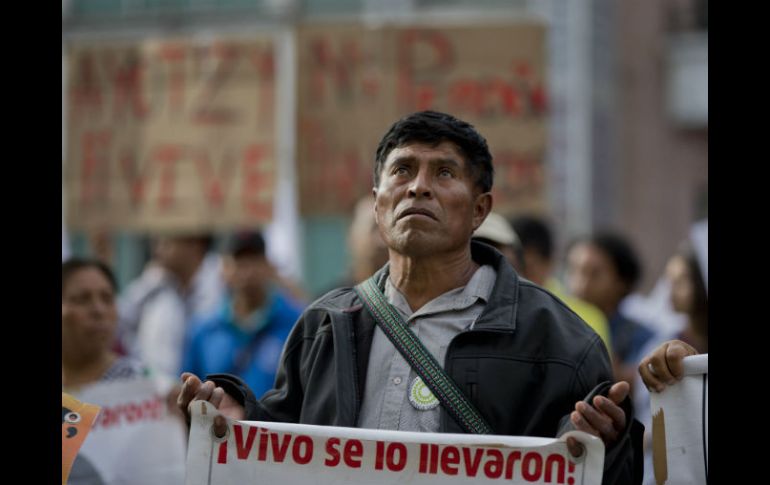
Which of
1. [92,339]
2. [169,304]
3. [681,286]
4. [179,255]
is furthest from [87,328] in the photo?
[179,255]

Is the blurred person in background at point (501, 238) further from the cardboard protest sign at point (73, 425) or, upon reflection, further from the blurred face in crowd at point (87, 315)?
the cardboard protest sign at point (73, 425)

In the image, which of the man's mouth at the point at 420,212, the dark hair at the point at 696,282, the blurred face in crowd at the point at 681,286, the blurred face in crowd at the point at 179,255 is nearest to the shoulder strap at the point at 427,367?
the man's mouth at the point at 420,212

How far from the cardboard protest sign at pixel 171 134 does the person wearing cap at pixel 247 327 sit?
1409 millimetres

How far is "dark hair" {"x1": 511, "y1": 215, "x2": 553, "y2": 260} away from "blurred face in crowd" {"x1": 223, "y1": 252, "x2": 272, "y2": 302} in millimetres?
1344

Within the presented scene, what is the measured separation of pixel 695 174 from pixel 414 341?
17.9 metres

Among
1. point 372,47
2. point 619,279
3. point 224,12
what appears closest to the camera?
point 619,279

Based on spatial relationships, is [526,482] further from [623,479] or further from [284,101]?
[284,101]

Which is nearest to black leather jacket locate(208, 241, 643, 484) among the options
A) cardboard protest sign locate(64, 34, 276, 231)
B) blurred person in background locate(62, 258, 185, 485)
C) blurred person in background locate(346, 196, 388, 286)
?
blurred person in background locate(62, 258, 185, 485)

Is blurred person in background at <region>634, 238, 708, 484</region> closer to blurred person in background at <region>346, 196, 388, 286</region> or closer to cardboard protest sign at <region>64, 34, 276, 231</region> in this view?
blurred person in background at <region>346, 196, 388, 286</region>

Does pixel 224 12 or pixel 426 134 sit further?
pixel 224 12

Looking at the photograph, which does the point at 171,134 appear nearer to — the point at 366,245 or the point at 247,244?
the point at 247,244

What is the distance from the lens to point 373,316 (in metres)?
3.35

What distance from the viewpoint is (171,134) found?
8.80 meters

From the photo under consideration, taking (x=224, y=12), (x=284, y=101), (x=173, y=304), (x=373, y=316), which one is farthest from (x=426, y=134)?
(x=224, y=12)
